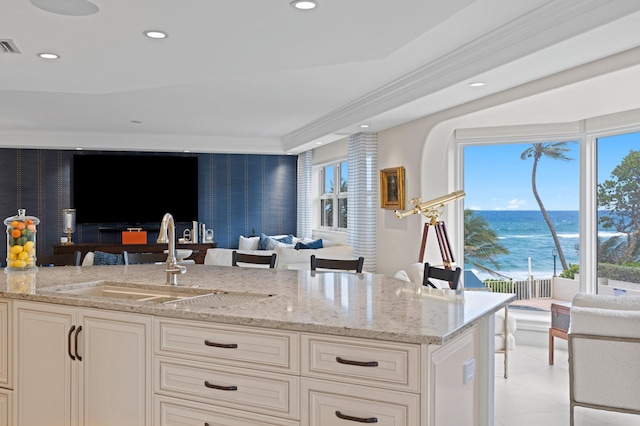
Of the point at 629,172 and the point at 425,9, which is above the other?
the point at 425,9

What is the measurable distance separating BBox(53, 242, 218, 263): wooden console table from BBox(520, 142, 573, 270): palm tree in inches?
214

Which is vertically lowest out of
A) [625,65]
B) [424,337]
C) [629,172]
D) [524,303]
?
[524,303]

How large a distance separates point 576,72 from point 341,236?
5.55 m

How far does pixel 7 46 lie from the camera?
3201mm

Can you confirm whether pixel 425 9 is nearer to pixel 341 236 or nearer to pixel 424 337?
pixel 424 337

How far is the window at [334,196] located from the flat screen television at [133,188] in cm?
236

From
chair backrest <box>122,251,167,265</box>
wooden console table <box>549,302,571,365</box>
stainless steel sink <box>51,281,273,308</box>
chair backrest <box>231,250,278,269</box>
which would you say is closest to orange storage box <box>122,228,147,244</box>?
chair backrest <box>122,251,167,265</box>

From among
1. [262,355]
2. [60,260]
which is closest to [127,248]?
[60,260]

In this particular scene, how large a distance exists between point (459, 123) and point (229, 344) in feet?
14.3

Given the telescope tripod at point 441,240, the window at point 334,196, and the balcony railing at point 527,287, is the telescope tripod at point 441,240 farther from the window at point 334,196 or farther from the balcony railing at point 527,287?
the window at point 334,196

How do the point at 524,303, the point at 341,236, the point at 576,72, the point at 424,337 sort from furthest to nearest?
the point at 341,236
the point at 524,303
the point at 576,72
the point at 424,337

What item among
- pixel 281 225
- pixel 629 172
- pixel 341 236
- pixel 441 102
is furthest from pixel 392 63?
pixel 281 225

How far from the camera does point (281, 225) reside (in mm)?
10945

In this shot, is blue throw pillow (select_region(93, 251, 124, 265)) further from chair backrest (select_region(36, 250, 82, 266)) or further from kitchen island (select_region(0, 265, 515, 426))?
kitchen island (select_region(0, 265, 515, 426))
